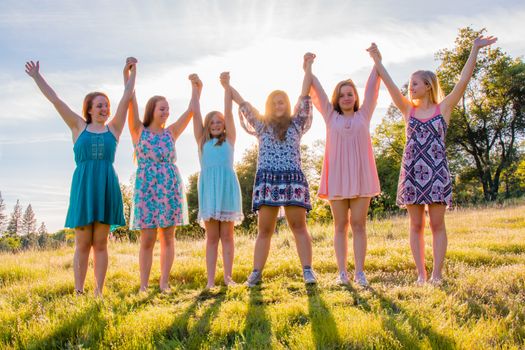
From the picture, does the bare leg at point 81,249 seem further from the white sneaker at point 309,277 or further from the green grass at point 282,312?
the white sneaker at point 309,277

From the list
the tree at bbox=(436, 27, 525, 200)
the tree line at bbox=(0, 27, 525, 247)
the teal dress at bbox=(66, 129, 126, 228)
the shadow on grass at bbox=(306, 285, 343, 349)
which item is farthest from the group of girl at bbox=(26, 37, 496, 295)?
the tree at bbox=(436, 27, 525, 200)

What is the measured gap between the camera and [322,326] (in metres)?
3.71

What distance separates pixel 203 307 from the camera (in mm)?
4586

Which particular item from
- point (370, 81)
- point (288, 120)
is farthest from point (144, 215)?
point (370, 81)

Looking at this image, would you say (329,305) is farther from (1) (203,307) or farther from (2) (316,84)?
(2) (316,84)

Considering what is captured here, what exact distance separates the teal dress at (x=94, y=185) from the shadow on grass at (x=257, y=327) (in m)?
1.91

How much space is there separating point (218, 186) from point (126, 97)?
1.58 meters

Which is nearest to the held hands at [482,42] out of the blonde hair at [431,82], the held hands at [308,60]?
the blonde hair at [431,82]

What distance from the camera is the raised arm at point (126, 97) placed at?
5.71 metres

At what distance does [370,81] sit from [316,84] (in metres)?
0.67

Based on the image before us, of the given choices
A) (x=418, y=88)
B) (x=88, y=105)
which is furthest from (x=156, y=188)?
(x=418, y=88)

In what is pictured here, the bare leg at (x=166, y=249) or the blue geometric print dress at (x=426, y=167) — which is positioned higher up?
the blue geometric print dress at (x=426, y=167)

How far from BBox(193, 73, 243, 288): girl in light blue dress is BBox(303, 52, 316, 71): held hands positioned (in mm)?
1073

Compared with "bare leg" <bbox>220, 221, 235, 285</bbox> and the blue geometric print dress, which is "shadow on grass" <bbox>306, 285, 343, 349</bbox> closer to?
"bare leg" <bbox>220, 221, 235, 285</bbox>
